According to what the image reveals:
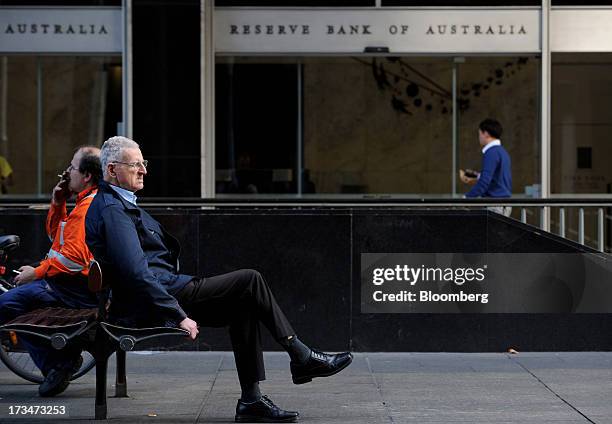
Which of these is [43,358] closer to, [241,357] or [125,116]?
[241,357]

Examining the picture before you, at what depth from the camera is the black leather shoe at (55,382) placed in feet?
24.5

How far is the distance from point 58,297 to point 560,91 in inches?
357

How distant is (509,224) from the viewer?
370 inches

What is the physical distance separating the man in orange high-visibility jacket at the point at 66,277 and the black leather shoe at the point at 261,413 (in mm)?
1001

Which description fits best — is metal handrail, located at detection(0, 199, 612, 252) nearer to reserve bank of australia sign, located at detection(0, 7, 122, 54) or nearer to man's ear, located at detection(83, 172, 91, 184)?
man's ear, located at detection(83, 172, 91, 184)

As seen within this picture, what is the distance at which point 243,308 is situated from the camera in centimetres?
664

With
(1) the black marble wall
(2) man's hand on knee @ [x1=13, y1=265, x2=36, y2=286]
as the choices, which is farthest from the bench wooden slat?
(1) the black marble wall

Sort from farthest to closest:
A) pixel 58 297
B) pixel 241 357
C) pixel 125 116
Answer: pixel 125 116 < pixel 58 297 < pixel 241 357

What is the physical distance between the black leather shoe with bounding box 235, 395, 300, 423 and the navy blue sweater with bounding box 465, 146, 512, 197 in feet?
15.3

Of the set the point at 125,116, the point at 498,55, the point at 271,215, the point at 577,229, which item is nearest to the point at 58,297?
the point at 271,215

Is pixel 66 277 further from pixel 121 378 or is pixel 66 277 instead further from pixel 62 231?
pixel 121 378

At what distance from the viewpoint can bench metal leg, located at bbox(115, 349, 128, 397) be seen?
7.39 metres

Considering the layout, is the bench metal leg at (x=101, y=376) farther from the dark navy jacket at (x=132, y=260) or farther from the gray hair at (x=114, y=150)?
the gray hair at (x=114, y=150)

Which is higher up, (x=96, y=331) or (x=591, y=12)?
(x=591, y=12)
